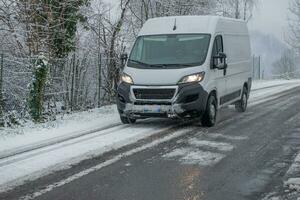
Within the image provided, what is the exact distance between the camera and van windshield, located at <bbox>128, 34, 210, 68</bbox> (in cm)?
1209

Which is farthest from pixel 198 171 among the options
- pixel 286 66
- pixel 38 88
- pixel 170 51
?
pixel 286 66

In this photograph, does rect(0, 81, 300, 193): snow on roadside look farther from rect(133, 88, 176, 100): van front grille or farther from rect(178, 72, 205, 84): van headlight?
rect(178, 72, 205, 84): van headlight

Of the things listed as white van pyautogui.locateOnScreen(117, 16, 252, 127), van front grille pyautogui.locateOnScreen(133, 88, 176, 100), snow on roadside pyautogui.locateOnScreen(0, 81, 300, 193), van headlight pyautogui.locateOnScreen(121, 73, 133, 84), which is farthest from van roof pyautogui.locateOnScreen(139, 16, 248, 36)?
snow on roadside pyautogui.locateOnScreen(0, 81, 300, 193)

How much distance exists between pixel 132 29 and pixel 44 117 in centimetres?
973

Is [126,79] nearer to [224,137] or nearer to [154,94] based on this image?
[154,94]

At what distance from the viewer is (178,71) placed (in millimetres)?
11648

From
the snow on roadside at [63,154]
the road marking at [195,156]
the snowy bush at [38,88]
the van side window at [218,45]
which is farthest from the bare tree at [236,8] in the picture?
the road marking at [195,156]

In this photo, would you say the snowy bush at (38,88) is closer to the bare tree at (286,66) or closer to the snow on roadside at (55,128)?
the snow on roadside at (55,128)

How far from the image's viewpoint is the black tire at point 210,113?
11961 millimetres

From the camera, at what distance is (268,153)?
8.99 metres

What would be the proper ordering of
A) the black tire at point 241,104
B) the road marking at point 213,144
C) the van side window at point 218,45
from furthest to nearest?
the black tire at point 241,104
the van side window at point 218,45
the road marking at point 213,144

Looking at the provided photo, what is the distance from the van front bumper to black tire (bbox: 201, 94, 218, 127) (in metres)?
0.20

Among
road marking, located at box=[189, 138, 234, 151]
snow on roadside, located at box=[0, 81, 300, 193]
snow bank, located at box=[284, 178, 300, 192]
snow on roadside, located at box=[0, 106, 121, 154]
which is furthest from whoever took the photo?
snow on roadside, located at box=[0, 106, 121, 154]

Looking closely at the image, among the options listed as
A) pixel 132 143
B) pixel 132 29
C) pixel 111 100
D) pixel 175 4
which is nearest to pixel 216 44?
pixel 132 143
